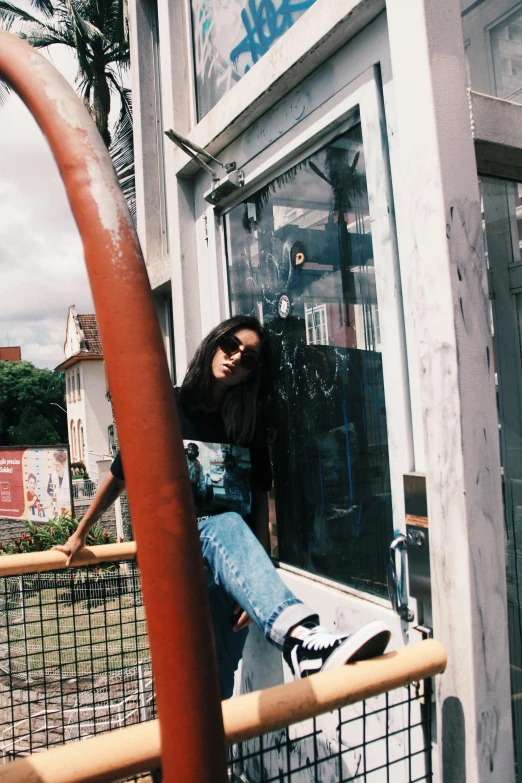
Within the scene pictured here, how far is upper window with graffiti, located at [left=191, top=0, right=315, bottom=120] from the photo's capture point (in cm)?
278

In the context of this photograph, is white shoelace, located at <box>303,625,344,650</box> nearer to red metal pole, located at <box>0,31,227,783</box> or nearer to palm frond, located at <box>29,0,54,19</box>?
red metal pole, located at <box>0,31,227,783</box>

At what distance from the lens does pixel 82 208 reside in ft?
2.32

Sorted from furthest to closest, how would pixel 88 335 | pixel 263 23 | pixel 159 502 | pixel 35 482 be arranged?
pixel 88 335, pixel 35 482, pixel 263 23, pixel 159 502

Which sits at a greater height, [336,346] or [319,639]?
[336,346]

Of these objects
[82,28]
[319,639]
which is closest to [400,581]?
[319,639]

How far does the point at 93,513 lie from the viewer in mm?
2578

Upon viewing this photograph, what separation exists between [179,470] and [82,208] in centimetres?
33

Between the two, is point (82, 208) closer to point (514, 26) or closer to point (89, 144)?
point (89, 144)

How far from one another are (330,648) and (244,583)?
0.43 m

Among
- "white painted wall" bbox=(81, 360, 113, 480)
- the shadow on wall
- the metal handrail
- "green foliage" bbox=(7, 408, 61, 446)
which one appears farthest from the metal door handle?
"green foliage" bbox=(7, 408, 61, 446)

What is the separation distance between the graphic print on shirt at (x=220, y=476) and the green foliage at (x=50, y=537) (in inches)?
304

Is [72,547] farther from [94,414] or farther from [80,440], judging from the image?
[80,440]

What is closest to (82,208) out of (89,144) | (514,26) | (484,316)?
(89,144)

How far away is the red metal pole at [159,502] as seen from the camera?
2.09 feet
